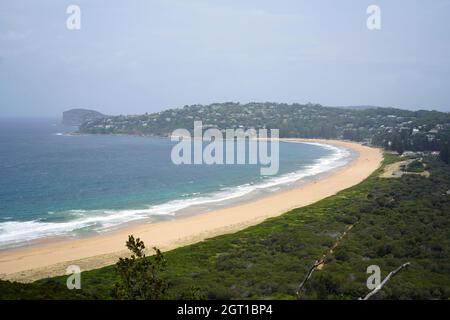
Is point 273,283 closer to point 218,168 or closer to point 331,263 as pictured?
point 331,263

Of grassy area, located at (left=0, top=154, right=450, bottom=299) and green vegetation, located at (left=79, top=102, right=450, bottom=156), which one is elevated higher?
green vegetation, located at (left=79, top=102, right=450, bottom=156)
